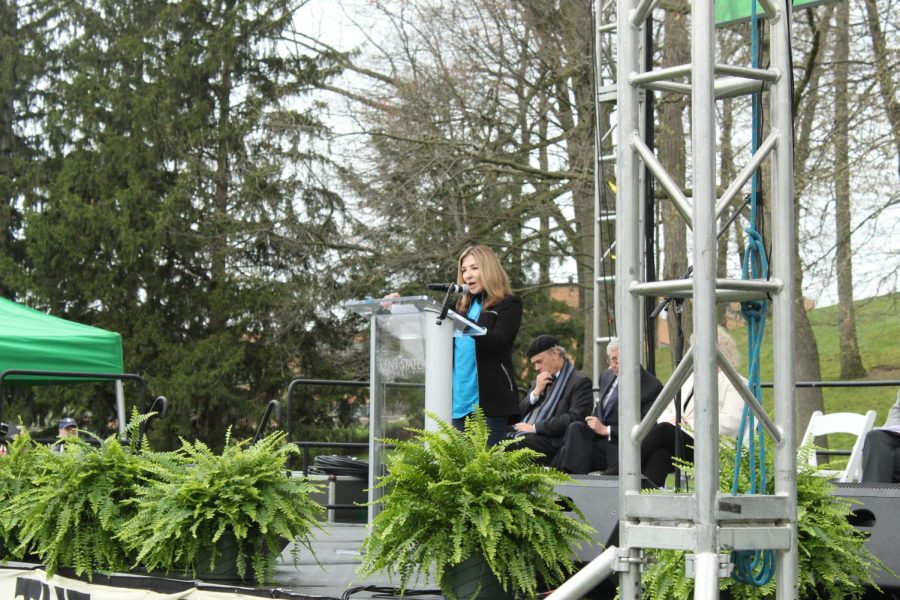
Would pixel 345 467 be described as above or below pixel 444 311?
below

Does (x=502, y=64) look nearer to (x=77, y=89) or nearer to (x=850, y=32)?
(x=850, y=32)

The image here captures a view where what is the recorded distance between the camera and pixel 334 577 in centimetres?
523

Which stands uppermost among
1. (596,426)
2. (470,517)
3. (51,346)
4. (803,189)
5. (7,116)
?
(7,116)

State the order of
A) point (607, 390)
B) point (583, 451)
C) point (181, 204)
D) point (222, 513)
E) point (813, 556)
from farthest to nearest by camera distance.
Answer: point (181, 204) < point (607, 390) < point (583, 451) < point (222, 513) < point (813, 556)

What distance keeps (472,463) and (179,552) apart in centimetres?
149

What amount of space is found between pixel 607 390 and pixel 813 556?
3.05 meters

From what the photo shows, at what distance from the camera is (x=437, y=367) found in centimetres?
539

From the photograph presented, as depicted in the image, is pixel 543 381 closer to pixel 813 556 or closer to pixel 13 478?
pixel 13 478

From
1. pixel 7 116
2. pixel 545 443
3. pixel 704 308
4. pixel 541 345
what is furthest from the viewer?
pixel 7 116

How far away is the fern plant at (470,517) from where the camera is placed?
4.16 meters

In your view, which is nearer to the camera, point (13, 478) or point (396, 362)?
point (396, 362)

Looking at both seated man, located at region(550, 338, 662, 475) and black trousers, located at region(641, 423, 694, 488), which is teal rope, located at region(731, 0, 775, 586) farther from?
seated man, located at region(550, 338, 662, 475)

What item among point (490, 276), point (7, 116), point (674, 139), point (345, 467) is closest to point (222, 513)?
point (490, 276)

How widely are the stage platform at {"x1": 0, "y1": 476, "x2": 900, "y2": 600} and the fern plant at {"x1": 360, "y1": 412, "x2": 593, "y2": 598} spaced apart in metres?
0.23
